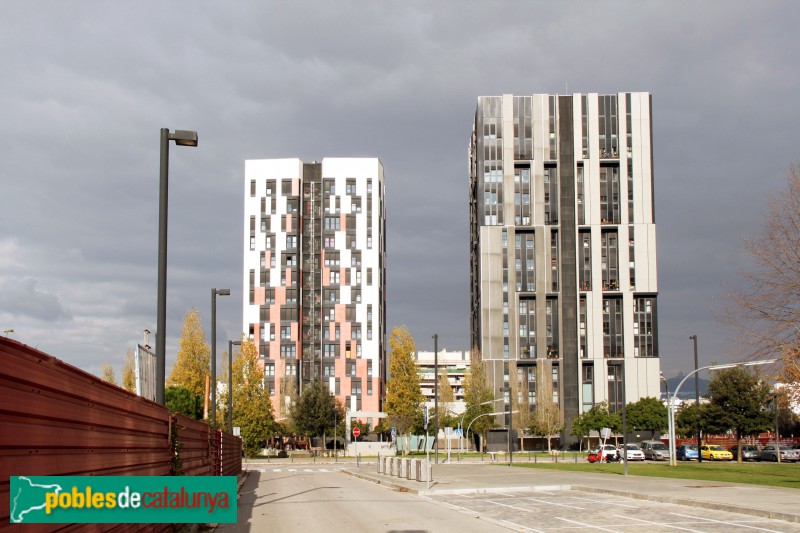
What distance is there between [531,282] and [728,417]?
167ft

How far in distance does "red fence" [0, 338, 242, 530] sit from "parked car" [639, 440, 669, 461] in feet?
256

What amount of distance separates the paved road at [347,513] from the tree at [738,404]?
131 feet

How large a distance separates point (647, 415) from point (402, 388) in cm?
3187

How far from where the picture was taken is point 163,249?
54.1ft

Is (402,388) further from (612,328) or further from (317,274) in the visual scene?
(317,274)

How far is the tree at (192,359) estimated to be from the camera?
83.6 meters

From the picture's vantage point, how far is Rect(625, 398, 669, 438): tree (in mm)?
98938

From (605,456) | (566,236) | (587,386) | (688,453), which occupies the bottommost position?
(688,453)

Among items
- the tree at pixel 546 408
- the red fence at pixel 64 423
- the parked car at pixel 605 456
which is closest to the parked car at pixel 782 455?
the parked car at pixel 605 456

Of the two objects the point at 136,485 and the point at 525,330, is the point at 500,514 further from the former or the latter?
the point at 525,330

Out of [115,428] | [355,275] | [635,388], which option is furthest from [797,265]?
[355,275]

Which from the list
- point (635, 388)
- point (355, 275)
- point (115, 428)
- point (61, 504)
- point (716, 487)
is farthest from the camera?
point (355, 275)

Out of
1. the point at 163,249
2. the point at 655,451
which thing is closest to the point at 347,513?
the point at 163,249

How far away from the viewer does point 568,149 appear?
377 feet
